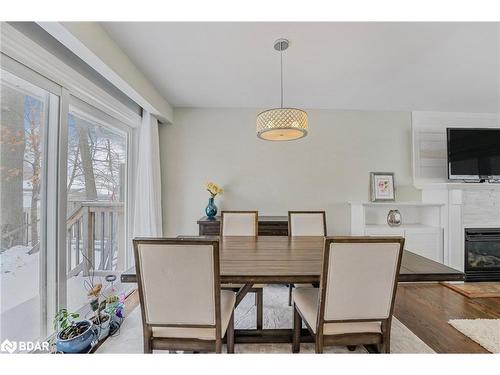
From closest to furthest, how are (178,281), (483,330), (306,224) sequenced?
(178,281) → (483,330) → (306,224)

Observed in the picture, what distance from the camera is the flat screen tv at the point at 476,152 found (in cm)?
316

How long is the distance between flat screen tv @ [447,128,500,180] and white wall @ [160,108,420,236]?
1.87 ft

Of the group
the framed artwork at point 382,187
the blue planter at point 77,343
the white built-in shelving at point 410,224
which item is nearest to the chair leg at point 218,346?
the blue planter at point 77,343

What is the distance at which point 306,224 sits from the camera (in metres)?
2.39

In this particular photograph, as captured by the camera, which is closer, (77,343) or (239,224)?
(77,343)

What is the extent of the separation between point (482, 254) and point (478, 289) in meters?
0.60

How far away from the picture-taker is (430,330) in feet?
6.39

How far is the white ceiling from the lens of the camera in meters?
1.68

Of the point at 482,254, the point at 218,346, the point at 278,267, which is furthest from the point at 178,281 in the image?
the point at 482,254

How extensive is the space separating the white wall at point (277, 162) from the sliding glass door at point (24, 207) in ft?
5.64

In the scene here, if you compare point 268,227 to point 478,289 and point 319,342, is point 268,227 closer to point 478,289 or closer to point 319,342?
point 319,342

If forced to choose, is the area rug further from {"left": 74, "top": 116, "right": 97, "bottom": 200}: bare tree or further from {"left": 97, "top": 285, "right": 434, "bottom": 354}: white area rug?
{"left": 74, "top": 116, "right": 97, "bottom": 200}: bare tree
